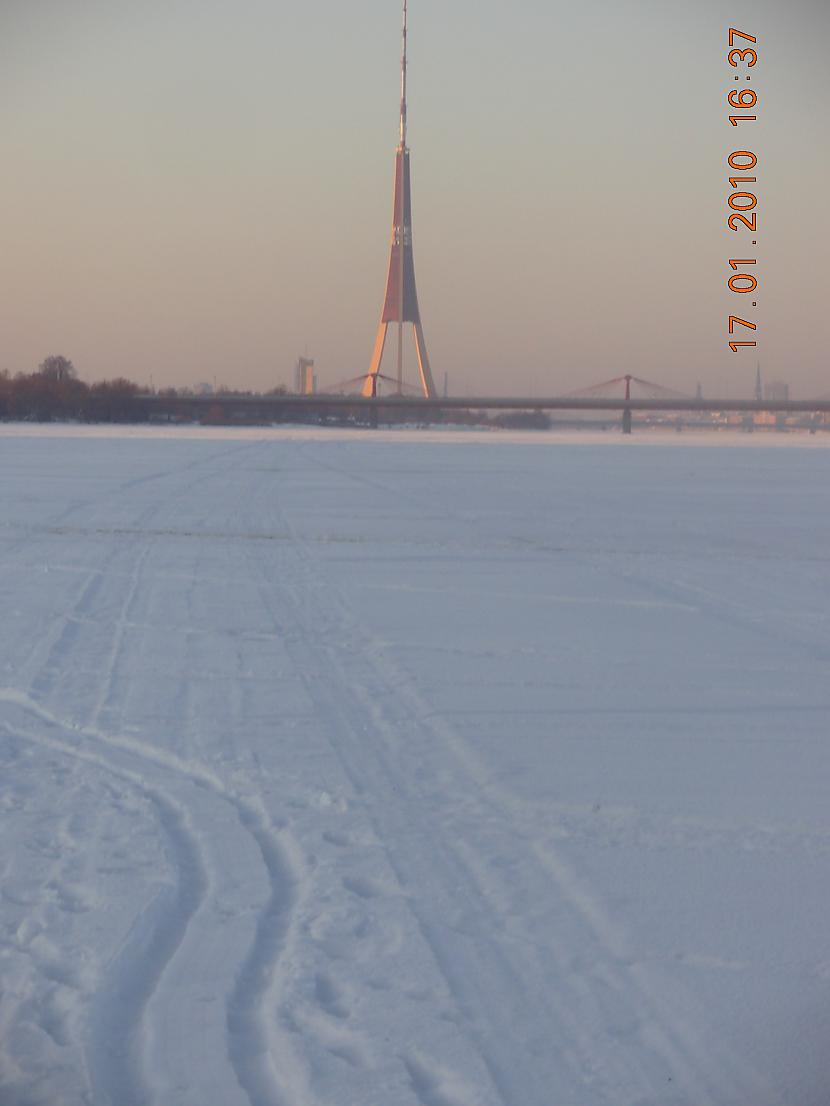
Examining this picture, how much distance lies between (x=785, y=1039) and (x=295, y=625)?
15.3 feet

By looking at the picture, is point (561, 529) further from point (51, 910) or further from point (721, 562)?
point (51, 910)

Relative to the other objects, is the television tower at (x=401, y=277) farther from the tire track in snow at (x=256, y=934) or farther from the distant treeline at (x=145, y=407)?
the tire track in snow at (x=256, y=934)

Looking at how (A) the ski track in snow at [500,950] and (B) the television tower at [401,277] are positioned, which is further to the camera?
(B) the television tower at [401,277]

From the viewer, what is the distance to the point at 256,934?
2963 mm

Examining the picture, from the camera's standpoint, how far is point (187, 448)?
115 feet

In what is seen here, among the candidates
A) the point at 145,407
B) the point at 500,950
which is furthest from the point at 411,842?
the point at 145,407

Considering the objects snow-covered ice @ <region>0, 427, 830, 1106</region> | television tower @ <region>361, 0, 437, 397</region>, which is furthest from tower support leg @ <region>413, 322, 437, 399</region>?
snow-covered ice @ <region>0, 427, 830, 1106</region>

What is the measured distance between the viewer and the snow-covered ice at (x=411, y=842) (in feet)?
8.10

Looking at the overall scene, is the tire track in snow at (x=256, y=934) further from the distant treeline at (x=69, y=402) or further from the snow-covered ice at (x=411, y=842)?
the distant treeline at (x=69, y=402)

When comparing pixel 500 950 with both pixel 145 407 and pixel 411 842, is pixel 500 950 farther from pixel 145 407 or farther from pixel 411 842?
pixel 145 407

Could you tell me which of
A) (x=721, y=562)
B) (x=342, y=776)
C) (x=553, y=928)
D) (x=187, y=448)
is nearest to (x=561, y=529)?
(x=721, y=562)

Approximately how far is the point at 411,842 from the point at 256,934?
71 cm

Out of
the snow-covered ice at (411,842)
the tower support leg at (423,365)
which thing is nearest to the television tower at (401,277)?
the tower support leg at (423,365)

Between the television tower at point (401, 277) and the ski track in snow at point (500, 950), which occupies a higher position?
the television tower at point (401, 277)
